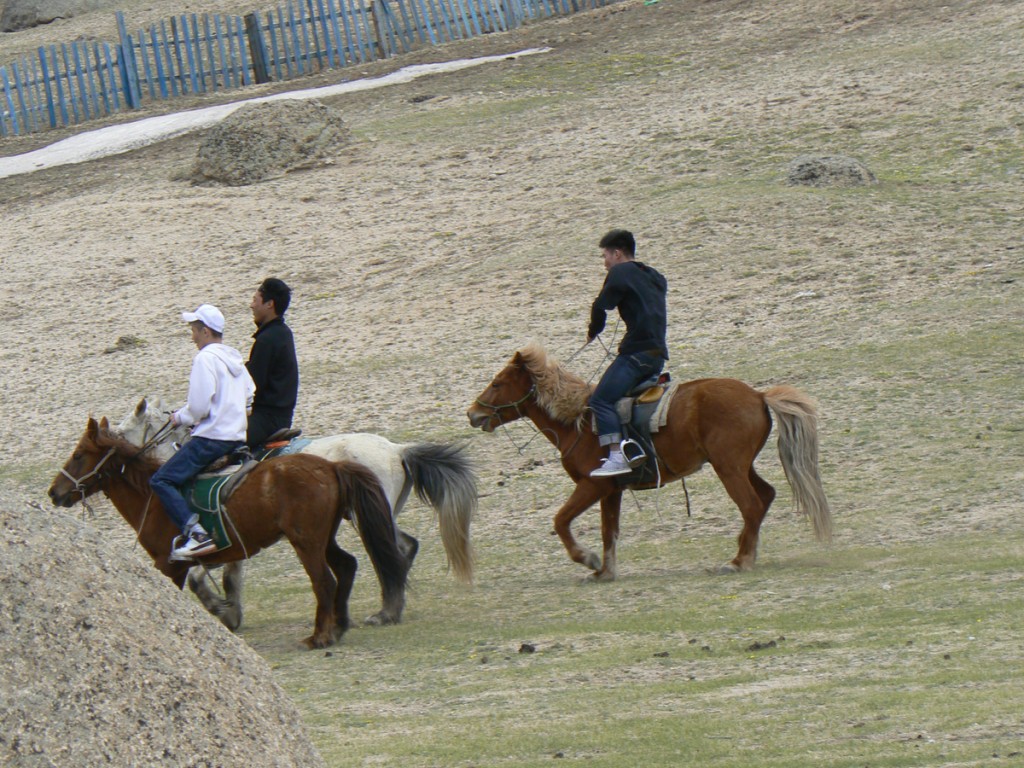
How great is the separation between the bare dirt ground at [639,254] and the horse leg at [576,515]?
0.45m

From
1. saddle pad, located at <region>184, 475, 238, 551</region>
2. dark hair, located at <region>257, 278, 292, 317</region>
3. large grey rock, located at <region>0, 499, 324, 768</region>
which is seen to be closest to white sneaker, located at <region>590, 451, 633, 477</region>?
dark hair, located at <region>257, 278, 292, 317</region>

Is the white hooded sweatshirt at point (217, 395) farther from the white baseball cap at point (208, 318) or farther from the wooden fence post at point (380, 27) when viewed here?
the wooden fence post at point (380, 27)

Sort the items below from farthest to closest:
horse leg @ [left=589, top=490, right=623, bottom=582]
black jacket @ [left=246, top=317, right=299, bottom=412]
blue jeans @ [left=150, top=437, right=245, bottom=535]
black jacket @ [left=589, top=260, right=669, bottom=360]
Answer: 1. horse leg @ [left=589, top=490, right=623, bottom=582]
2. black jacket @ [left=589, top=260, right=669, bottom=360]
3. black jacket @ [left=246, top=317, right=299, bottom=412]
4. blue jeans @ [left=150, top=437, right=245, bottom=535]

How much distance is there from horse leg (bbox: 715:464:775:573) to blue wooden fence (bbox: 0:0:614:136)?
75.7ft

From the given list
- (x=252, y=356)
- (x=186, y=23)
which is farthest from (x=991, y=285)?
(x=186, y=23)

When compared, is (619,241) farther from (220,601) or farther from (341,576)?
(220,601)

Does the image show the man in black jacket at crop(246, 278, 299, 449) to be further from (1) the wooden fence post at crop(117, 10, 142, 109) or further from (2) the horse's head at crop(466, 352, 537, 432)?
(1) the wooden fence post at crop(117, 10, 142, 109)

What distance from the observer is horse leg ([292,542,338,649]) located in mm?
10211

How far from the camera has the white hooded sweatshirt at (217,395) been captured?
10.1m

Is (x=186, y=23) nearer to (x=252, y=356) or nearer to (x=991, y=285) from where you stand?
(x=991, y=285)

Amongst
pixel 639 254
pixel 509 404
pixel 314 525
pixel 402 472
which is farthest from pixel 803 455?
pixel 639 254

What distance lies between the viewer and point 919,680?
728 centimetres

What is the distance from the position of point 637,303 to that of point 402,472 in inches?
86.6

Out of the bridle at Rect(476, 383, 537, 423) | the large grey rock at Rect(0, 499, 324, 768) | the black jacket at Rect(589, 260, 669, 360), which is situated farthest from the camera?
the bridle at Rect(476, 383, 537, 423)
